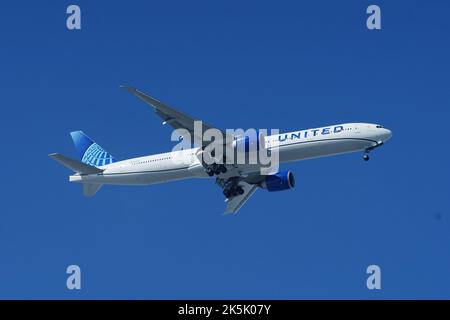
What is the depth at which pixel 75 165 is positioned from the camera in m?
55.6

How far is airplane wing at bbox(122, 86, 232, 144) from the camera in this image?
4675 cm

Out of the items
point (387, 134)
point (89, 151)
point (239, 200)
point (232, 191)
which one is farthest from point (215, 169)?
point (89, 151)

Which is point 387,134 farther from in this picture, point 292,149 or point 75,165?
point 75,165

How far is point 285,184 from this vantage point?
55844 millimetres

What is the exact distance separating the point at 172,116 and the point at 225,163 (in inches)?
217

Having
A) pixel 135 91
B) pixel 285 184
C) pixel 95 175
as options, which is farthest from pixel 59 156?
pixel 285 184

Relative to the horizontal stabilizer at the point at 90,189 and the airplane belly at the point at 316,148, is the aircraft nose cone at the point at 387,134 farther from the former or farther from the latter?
the horizontal stabilizer at the point at 90,189

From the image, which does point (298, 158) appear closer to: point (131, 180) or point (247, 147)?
point (247, 147)

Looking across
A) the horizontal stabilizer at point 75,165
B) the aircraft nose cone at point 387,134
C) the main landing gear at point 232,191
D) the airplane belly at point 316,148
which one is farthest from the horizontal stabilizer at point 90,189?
the aircraft nose cone at point 387,134

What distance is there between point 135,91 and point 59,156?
11.4 meters

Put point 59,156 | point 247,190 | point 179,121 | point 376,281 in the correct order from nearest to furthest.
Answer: point 376,281 < point 179,121 < point 59,156 < point 247,190

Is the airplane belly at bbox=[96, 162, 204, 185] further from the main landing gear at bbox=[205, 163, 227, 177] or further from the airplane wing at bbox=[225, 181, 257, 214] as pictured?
the airplane wing at bbox=[225, 181, 257, 214]

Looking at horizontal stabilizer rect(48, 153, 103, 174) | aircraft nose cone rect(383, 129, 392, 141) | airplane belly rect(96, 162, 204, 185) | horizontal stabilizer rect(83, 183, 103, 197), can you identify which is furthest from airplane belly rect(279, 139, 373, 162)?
horizontal stabilizer rect(83, 183, 103, 197)

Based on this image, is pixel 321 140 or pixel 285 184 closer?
pixel 321 140
